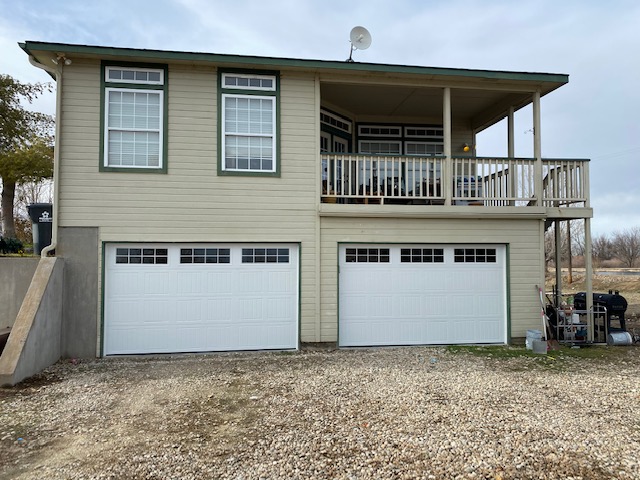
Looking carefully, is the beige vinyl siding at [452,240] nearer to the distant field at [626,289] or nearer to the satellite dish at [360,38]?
the distant field at [626,289]

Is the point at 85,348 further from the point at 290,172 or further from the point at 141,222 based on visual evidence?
the point at 290,172

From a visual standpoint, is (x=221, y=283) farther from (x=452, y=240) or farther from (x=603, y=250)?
(x=603, y=250)

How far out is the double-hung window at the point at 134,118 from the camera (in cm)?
705

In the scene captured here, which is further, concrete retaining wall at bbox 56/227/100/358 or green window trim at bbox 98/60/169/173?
green window trim at bbox 98/60/169/173

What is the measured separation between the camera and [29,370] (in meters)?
5.75

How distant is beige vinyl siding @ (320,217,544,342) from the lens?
7438 mm

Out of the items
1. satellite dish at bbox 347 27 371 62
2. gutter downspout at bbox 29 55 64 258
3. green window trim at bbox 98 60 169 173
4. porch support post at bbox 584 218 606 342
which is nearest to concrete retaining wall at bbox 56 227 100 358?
gutter downspout at bbox 29 55 64 258

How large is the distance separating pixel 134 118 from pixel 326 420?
594 centimetres

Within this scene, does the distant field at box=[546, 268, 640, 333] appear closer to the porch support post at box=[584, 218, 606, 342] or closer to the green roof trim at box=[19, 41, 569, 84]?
the porch support post at box=[584, 218, 606, 342]

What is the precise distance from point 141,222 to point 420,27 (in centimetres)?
1128

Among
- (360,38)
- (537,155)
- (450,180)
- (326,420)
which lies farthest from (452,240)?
(326,420)

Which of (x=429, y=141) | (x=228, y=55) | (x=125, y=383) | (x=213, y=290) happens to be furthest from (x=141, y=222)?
(x=429, y=141)

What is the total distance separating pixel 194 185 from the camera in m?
7.18

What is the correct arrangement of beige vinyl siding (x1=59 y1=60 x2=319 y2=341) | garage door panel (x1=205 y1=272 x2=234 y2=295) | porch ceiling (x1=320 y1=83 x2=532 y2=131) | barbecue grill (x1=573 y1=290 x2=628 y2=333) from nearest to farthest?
beige vinyl siding (x1=59 y1=60 x2=319 y2=341) → garage door panel (x1=205 y1=272 x2=234 y2=295) → barbecue grill (x1=573 y1=290 x2=628 y2=333) → porch ceiling (x1=320 y1=83 x2=532 y2=131)
